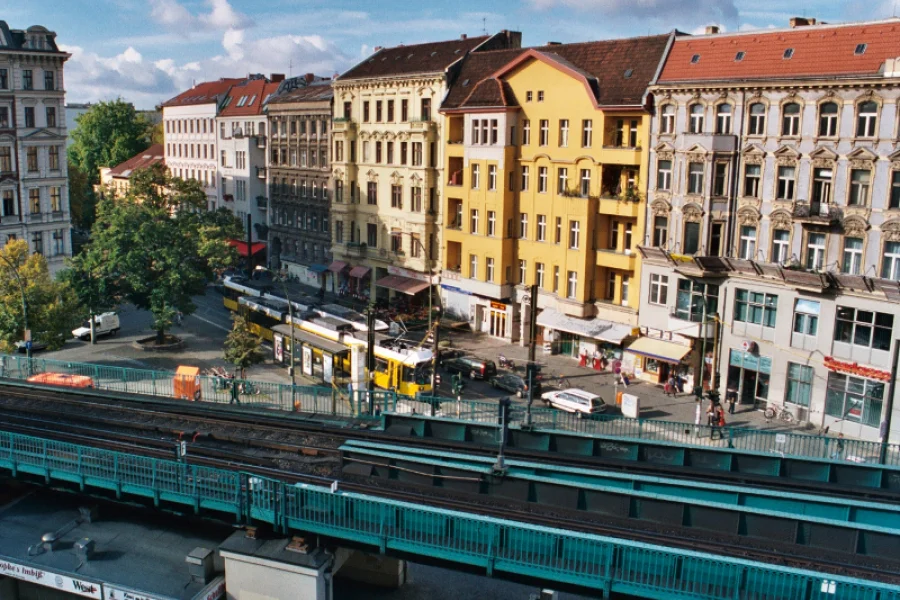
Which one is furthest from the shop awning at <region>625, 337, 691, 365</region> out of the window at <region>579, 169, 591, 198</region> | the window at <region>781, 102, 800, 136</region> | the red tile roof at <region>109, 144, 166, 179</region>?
the red tile roof at <region>109, 144, 166, 179</region>

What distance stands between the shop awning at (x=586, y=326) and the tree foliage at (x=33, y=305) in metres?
25.4

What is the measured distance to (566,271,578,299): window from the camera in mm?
46719

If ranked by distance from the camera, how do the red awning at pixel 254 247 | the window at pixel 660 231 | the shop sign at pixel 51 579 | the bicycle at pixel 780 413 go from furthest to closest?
the red awning at pixel 254 247 < the window at pixel 660 231 < the bicycle at pixel 780 413 < the shop sign at pixel 51 579

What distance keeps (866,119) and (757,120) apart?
481 centimetres

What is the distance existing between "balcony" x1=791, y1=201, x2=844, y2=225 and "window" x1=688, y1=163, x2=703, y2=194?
16.1ft

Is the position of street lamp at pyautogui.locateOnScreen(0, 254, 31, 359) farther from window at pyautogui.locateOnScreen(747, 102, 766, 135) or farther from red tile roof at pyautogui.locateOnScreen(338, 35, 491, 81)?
window at pyautogui.locateOnScreen(747, 102, 766, 135)

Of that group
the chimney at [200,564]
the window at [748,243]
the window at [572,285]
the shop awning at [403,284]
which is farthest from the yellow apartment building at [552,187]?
the chimney at [200,564]

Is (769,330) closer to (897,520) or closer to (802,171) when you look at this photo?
(802,171)

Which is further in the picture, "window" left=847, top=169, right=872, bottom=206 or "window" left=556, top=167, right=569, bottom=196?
"window" left=556, top=167, right=569, bottom=196

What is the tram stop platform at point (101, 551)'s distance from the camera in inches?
861

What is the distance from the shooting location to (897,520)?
20.4m

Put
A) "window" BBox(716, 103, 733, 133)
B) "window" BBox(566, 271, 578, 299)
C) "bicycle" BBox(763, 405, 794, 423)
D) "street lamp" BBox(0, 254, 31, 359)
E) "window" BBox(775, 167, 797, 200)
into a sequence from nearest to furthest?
"window" BBox(775, 167, 797, 200)
"bicycle" BBox(763, 405, 794, 423)
"window" BBox(716, 103, 733, 133)
"street lamp" BBox(0, 254, 31, 359)
"window" BBox(566, 271, 578, 299)

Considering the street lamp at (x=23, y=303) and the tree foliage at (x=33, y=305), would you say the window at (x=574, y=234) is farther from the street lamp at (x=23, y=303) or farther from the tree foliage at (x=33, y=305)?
the street lamp at (x=23, y=303)

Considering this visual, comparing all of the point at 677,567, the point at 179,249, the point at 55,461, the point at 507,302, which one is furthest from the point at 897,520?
the point at 179,249
